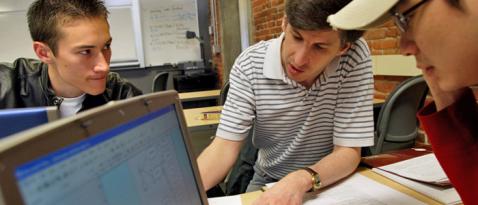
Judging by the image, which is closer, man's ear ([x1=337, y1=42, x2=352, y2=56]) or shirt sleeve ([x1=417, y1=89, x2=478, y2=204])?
shirt sleeve ([x1=417, y1=89, x2=478, y2=204])

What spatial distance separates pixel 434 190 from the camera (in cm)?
95

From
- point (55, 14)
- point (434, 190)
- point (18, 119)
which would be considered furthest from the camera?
point (55, 14)

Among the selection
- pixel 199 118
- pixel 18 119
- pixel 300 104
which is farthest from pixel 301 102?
pixel 199 118

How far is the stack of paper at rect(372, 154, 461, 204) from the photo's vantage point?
0.92 meters

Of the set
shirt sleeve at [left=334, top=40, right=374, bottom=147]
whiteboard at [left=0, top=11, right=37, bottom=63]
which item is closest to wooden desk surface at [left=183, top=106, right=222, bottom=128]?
shirt sleeve at [left=334, top=40, right=374, bottom=147]

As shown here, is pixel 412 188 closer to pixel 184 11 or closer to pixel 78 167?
pixel 78 167

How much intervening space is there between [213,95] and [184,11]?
8.63ft

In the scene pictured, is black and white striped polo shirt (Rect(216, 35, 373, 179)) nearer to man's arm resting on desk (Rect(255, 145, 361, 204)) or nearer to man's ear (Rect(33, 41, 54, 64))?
man's arm resting on desk (Rect(255, 145, 361, 204))

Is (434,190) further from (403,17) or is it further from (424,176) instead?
(403,17)

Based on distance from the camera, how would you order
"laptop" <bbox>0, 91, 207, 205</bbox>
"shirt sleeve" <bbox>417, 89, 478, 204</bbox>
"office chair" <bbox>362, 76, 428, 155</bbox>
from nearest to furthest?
"laptop" <bbox>0, 91, 207, 205</bbox>
"shirt sleeve" <bbox>417, 89, 478, 204</bbox>
"office chair" <bbox>362, 76, 428, 155</bbox>

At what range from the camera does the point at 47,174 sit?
1.05 ft

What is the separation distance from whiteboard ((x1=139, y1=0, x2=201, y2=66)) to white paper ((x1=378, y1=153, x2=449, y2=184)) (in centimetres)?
492

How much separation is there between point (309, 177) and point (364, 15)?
1.59 ft

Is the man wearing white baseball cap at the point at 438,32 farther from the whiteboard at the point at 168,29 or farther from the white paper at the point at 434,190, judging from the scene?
the whiteboard at the point at 168,29
